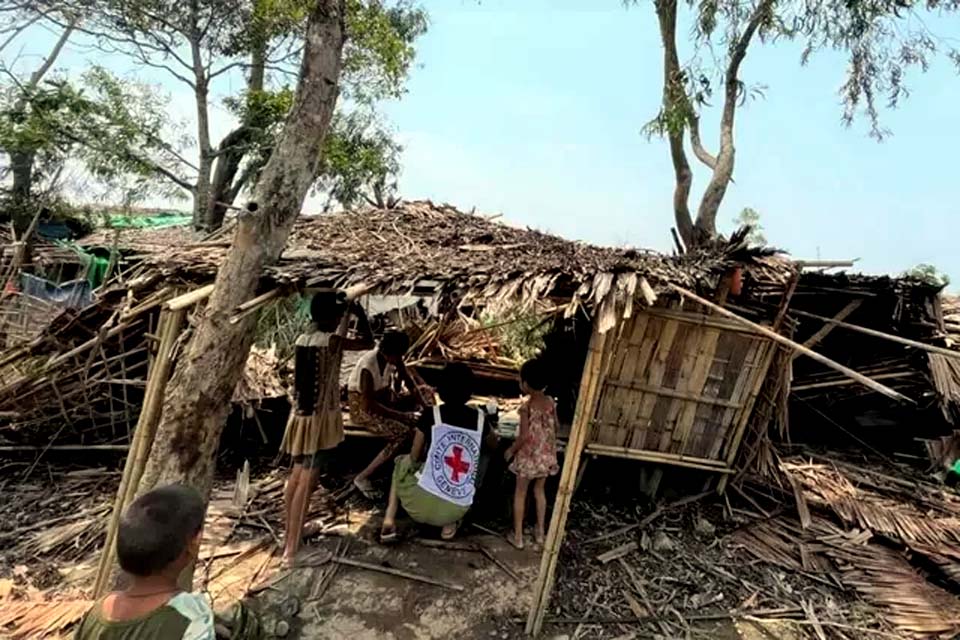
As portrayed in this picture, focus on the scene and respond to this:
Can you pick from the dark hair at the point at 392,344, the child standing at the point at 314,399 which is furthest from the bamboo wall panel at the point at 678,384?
the child standing at the point at 314,399

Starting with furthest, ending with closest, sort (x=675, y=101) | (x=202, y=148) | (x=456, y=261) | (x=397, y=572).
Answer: (x=202, y=148), (x=675, y=101), (x=397, y=572), (x=456, y=261)

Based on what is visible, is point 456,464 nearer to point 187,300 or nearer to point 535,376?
point 535,376

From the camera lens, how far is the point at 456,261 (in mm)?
4352

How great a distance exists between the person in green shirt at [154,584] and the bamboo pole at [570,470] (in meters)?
2.54

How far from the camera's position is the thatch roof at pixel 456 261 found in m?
3.92

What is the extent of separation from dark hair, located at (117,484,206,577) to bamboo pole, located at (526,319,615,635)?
2.51 meters

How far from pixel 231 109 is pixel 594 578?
15.2 meters

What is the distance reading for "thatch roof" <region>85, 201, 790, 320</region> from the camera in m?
3.92

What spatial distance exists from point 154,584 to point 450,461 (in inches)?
119

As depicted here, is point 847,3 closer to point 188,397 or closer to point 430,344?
point 430,344

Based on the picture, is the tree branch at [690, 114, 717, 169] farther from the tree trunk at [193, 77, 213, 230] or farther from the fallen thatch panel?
the tree trunk at [193, 77, 213, 230]

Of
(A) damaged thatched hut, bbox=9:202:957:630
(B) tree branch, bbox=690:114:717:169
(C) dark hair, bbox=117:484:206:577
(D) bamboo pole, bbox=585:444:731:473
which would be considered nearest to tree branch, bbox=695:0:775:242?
(B) tree branch, bbox=690:114:717:169

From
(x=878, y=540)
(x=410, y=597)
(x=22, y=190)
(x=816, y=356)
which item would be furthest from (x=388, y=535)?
(x=22, y=190)

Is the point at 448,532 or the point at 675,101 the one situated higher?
the point at 675,101
